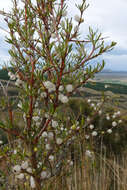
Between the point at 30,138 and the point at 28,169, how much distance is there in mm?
283

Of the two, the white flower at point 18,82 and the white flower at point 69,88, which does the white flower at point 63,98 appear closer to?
the white flower at point 69,88

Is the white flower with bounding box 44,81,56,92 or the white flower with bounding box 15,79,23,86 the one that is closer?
the white flower with bounding box 44,81,56,92

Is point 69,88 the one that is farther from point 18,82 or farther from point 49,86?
point 18,82

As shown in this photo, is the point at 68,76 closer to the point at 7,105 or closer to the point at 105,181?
the point at 7,105

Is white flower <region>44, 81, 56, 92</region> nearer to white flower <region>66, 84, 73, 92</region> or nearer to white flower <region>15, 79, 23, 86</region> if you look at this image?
white flower <region>66, 84, 73, 92</region>

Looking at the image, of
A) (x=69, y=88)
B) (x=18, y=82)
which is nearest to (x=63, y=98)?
(x=69, y=88)

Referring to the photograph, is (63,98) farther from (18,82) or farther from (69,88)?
(18,82)

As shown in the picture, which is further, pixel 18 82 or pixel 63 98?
pixel 18 82

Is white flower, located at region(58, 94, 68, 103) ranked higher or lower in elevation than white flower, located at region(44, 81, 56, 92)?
→ lower

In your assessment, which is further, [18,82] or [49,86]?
[18,82]

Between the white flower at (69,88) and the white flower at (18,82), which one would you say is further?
the white flower at (18,82)

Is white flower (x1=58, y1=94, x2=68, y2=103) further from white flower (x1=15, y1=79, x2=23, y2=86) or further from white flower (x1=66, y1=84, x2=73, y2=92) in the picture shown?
white flower (x1=15, y1=79, x2=23, y2=86)

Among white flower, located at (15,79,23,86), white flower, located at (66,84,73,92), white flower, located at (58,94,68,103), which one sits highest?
white flower, located at (15,79,23,86)

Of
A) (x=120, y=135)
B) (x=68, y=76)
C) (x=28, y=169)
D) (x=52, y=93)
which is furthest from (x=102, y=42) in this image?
(x=120, y=135)
